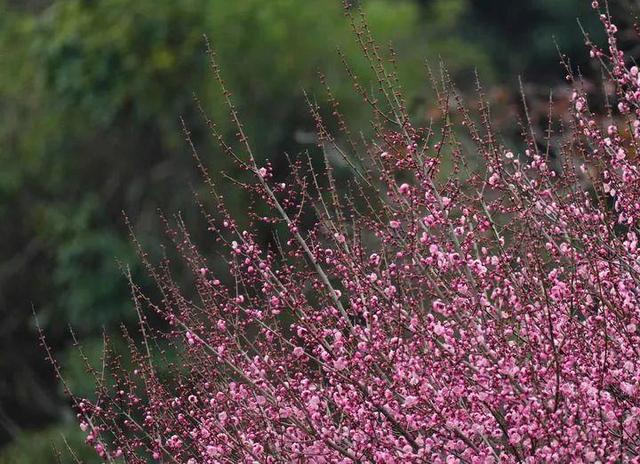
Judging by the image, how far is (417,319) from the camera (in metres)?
5.22

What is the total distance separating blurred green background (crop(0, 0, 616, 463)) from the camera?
736 inches

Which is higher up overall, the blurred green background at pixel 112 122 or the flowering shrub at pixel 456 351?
the flowering shrub at pixel 456 351

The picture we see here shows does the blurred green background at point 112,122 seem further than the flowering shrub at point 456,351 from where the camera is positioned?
Yes

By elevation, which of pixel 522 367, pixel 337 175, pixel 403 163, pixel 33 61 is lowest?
pixel 337 175

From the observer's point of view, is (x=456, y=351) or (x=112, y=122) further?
(x=112, y=122)

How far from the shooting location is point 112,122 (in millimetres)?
19609

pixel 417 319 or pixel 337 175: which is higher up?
pixel 417 319

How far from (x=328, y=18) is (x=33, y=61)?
4.28m

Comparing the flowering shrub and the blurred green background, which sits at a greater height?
the flowering shrub

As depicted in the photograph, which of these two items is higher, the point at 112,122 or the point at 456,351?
the point at 456,351

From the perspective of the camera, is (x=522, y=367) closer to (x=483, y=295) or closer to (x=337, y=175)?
(x=483, y=295)

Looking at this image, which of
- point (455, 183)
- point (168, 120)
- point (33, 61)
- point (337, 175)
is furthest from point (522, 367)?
point (33, 61)

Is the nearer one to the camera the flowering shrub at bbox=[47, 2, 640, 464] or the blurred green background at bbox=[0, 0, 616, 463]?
the flowering shrub at bbox=[47, 2, 640, 464]

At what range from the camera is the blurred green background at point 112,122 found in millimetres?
18703
